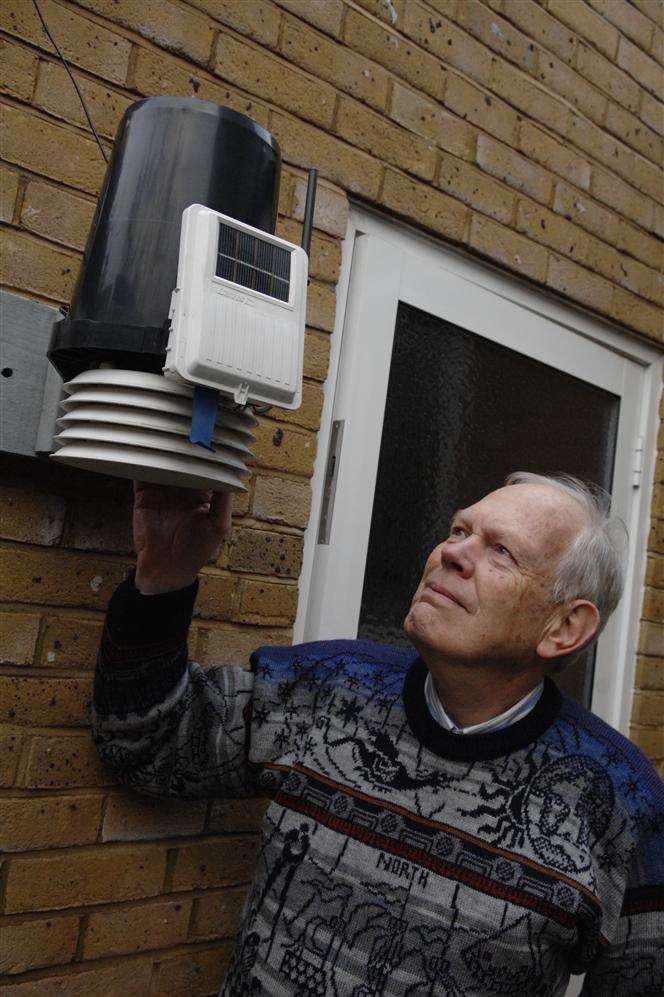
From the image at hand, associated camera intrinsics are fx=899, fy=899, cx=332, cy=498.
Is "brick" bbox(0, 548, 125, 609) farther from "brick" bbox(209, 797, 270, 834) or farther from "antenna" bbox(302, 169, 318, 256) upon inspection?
"antenna" bbox(302, 169, 318, 256)

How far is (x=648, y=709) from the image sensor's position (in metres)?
2.74

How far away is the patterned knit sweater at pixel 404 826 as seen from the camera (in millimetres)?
1440

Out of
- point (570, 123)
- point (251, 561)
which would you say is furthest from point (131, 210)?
point (570, 123)

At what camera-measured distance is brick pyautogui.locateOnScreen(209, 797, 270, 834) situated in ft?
5.91

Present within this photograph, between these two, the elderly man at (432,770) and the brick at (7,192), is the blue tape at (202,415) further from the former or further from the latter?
the brick at (7,192)

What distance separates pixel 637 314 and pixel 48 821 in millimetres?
2143

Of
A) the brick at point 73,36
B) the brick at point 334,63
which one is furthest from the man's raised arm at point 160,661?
the brick at point 334,63

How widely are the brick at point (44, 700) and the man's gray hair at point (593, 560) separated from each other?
0.88 meters

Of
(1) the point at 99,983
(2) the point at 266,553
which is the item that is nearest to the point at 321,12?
(2) the point at 266,553

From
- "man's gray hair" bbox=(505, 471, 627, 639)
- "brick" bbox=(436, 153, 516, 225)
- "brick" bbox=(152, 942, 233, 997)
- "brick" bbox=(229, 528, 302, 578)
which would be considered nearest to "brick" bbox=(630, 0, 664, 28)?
"brick" bbox=(436, 153, 516, 225)

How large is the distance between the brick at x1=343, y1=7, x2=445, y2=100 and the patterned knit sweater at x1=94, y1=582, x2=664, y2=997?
1.34 metres

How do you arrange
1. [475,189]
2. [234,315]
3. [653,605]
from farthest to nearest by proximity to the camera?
[653,605]
[475,189]
[234,315]

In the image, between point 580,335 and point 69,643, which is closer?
point 69,643

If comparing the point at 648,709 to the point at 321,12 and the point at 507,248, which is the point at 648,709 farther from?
the point at 321,12
